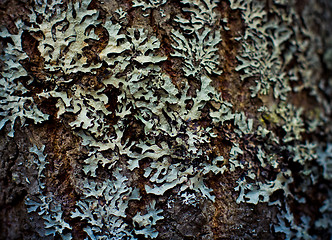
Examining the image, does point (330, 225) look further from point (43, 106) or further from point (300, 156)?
point (43, 106)

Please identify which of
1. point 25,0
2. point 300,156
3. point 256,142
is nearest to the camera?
point 25,0

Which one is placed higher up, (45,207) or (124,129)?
(124,129)

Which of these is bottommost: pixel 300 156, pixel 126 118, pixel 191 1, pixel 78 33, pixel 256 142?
pixel 300 156

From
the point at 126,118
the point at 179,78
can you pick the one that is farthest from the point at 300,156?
the point at 126,118

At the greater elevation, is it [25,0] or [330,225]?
[25,0]

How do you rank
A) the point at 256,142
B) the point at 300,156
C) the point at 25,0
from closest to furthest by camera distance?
the point at 25,0
the point at 256,142
the point at 300,156

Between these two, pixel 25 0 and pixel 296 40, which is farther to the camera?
pixel 296 40
